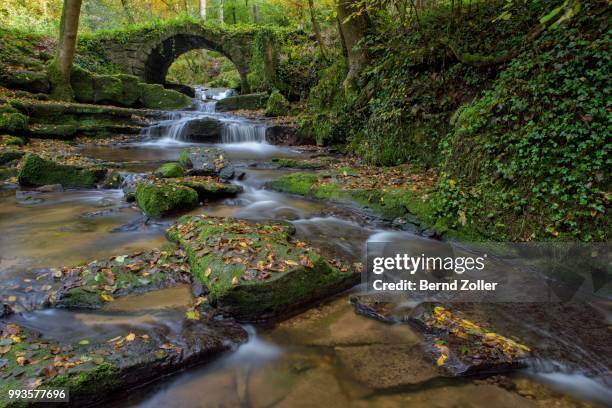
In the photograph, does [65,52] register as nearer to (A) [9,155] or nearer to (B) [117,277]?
(A) [9,155]

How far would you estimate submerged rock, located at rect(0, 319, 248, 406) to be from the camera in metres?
2.49

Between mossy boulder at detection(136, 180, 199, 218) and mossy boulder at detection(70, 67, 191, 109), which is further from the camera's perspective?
mossy boulder at detection(70, 67, 191, 109)

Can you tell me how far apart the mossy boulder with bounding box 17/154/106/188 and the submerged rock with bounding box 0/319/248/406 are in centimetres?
553

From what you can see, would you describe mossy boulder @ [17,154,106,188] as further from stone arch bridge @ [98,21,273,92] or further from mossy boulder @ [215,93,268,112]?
stone arch bridge @ [98,21,273,92]

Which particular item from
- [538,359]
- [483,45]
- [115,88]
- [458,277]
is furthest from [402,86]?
[115,88]

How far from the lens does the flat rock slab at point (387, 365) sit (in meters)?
2.84

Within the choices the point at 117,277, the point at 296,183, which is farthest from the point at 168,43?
the point at 117,277

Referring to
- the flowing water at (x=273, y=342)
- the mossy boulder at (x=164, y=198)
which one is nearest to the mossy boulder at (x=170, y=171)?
the mossy boulder at (x=164, y=198)

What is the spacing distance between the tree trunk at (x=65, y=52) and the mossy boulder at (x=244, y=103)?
6189 millimetres

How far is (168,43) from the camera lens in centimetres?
2083

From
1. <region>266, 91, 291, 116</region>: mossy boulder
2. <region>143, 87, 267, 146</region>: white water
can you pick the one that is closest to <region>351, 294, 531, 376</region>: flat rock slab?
<region>143, 87, 267, 146</region>: white water

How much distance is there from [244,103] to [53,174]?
11.5 meters

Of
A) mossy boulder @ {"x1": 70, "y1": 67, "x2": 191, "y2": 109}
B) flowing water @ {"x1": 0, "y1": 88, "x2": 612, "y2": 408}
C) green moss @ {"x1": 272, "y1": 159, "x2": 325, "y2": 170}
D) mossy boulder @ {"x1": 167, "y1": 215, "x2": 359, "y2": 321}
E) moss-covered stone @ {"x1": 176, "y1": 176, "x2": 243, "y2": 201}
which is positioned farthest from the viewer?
mossy boulder @ {"x1": 70, "y1": 67, "x2": 191, "y2": 109}

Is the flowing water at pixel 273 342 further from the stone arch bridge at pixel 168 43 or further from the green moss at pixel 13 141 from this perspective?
the stone arch bridge at pixel 168 43
